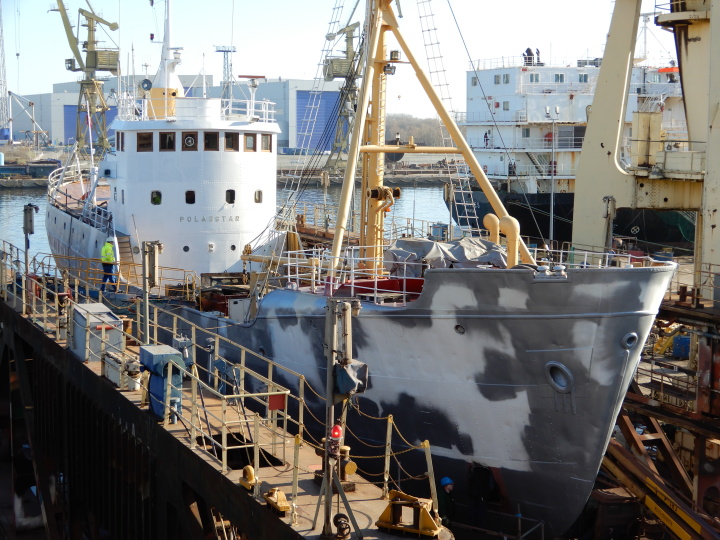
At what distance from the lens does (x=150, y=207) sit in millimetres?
21359

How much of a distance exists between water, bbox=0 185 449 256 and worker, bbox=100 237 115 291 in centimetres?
2592

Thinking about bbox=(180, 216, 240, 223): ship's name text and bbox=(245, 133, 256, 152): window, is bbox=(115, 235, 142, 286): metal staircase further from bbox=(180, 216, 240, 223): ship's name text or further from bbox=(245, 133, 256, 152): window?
bbox=(245, 133, 256, 152): window

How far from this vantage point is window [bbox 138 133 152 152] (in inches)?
840

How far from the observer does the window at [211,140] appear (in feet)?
69.7

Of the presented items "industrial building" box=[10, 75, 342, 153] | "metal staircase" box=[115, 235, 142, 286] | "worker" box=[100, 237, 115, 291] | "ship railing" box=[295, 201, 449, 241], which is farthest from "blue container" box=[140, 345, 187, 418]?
"industrial building" box=[10, 75, 342, 153]

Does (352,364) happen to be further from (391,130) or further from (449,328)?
(391,130)

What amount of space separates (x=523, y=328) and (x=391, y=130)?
130 meters

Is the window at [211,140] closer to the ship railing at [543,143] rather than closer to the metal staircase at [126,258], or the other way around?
the metal staircase at [126,258]

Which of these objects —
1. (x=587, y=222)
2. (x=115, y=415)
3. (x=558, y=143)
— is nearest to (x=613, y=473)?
(x=587, y=222)

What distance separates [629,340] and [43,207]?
58.9 meters

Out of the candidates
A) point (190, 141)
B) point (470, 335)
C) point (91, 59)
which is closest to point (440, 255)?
point (470, 335)

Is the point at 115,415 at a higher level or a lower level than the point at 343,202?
lower

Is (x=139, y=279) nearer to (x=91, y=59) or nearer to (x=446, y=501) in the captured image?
(x=446, y=501)

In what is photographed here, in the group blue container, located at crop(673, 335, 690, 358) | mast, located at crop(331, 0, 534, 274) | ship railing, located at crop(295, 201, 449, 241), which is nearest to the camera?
mast, located at crop(331, 0, 534, 274)
